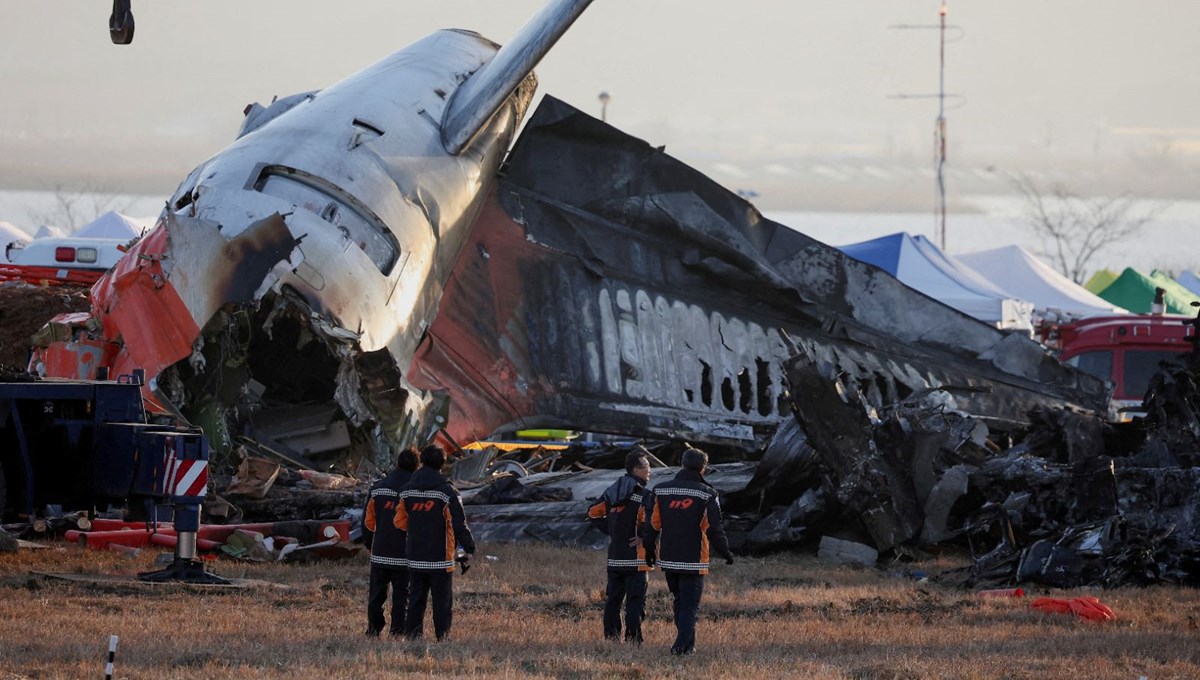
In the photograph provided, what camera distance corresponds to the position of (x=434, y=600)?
35.1ft

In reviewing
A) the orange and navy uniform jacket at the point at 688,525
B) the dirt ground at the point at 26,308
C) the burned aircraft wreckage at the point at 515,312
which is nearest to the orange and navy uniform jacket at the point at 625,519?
the orange and navy uniform jacket at the point at 688,525

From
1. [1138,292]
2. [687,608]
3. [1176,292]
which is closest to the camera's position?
[687,608]

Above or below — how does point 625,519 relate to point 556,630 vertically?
above

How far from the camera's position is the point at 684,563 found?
10.2m

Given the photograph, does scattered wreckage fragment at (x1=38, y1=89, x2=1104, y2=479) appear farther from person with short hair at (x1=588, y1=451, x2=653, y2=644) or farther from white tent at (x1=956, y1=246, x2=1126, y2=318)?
white tent at (x1=956, y1=246, x2=1126, y2=318)

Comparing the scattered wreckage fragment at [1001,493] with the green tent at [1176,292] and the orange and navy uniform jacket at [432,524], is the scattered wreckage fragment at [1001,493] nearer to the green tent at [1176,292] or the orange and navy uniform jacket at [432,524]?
the orange and navy uniform jacket at [432,524]

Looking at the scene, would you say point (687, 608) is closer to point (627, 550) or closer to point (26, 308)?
point (627, 550)

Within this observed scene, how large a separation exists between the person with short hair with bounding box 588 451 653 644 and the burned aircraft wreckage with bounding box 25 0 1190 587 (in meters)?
5.98

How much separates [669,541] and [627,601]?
2.75ft

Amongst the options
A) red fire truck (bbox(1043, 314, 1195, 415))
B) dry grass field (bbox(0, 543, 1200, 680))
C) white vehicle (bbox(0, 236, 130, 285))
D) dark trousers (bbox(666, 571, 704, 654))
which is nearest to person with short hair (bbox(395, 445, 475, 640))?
dry grass field (bbox(0, 543, 1200, 680))

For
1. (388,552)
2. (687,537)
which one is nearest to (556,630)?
(388,552)

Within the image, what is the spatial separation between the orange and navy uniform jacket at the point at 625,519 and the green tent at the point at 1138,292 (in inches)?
1696

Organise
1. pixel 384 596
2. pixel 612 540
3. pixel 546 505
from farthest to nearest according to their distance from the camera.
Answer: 1. pixel 546 505
2. pixel 612 540
3. pixel 384 596

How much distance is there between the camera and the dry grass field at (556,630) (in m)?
9.40
